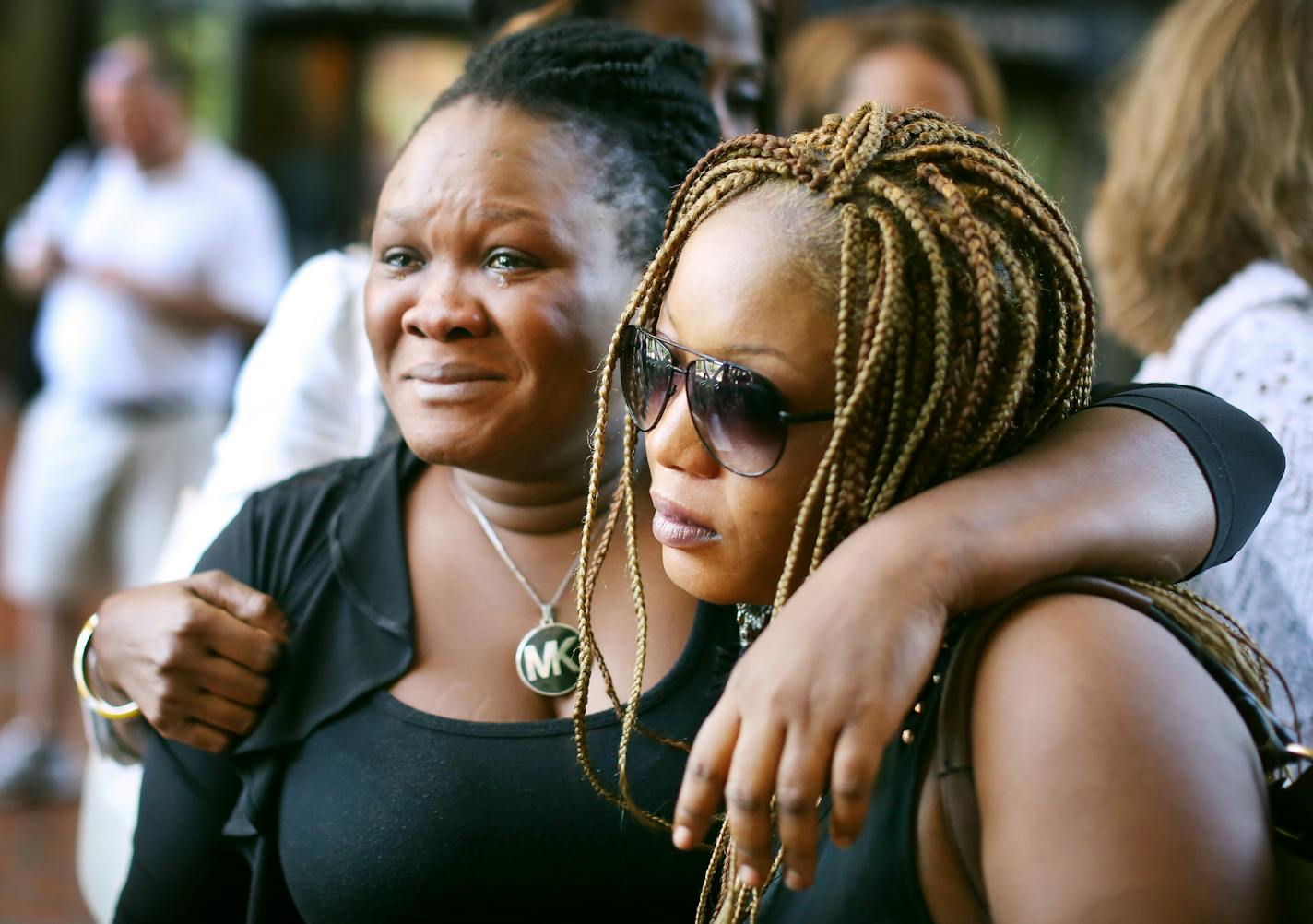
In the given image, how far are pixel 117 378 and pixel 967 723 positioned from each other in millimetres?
4485

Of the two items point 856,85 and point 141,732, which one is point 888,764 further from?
point 856,85

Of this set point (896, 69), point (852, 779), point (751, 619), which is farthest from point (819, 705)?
point (896, 69)

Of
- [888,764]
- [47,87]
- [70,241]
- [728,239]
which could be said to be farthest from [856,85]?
[47,87]

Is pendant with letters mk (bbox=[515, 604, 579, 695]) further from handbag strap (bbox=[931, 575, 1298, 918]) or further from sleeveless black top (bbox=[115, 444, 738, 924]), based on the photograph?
handbag strap (bbox=[931, 575, 1298, 918])

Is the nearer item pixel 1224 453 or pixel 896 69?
pixel 1224 453

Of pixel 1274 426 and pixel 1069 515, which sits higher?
pixel 1274 426

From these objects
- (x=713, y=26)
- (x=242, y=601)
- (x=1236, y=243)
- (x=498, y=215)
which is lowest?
(x=242, y=601)

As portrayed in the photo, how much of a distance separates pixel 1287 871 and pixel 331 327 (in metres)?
1.94

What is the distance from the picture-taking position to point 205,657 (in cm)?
179

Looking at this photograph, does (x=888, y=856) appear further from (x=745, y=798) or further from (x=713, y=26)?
(x=713, y=26)

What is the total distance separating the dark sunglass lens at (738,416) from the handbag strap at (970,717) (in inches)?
11.2

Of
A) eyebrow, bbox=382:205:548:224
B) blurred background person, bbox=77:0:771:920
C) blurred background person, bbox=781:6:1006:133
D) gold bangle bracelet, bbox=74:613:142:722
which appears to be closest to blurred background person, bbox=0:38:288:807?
blurred background person, bbox=781:6:1006:133

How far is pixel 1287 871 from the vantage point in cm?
113

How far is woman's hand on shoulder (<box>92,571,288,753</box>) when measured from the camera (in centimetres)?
178
